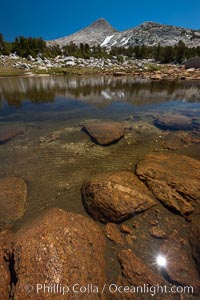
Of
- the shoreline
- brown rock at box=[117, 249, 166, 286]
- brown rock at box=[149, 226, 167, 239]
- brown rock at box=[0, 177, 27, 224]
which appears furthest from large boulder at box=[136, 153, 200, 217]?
the shoreline

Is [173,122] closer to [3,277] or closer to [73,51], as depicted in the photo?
[3,277]

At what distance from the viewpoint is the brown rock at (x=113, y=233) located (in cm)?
382

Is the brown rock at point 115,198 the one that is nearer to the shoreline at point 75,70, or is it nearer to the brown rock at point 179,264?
the brown rock at point 179,264

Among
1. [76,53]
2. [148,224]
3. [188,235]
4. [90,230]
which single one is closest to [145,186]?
[148,224]

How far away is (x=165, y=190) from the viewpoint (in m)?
4.77

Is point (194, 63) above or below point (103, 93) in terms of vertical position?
above

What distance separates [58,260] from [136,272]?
1.66m

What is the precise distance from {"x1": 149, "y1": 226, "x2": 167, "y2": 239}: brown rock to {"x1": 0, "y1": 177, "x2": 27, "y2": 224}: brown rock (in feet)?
12.0

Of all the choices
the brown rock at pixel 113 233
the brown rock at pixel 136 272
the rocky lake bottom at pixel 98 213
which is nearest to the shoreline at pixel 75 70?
the rocky lake bottom at pixel 98 213

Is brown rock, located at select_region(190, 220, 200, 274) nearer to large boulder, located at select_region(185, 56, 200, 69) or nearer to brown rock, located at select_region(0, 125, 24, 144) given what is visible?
brown rock, located at select_region(0, 125, 24, 144)

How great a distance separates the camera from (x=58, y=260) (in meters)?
2.99

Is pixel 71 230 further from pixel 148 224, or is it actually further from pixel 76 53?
pixel 76 53

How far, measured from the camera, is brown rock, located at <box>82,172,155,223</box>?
167 inches

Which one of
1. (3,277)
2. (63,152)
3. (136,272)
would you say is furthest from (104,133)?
(3,277)
